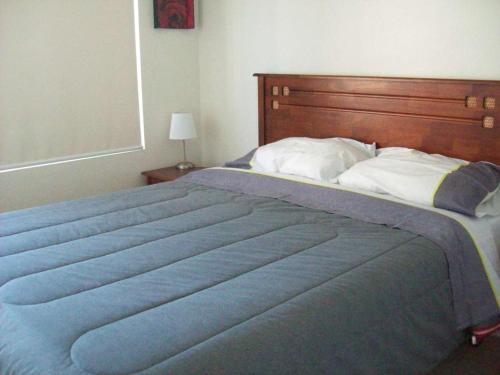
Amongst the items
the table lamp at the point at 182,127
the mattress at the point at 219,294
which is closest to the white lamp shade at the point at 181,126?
the table lamp at the point at 182,127

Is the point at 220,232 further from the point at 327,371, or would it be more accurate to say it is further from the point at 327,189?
the point at 327,371

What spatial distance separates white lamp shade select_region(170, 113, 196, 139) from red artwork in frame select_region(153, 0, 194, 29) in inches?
24.0

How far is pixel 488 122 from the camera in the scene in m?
2.62

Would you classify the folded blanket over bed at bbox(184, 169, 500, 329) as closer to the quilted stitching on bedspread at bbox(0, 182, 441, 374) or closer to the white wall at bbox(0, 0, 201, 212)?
the quilted stitching on bedspread at bbox(0, 182, 441, 374)

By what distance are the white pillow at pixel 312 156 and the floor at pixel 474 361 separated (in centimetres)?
100

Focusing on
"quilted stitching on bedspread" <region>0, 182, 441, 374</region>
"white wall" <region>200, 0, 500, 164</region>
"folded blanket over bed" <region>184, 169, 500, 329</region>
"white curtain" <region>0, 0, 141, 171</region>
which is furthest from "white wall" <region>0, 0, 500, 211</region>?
"quilted stitching on bedspread" <region>0, 182, 441, 374</region>

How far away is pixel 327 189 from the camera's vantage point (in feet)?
8.68

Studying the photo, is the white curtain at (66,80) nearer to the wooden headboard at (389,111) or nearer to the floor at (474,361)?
the wooden headboard at (389,111)

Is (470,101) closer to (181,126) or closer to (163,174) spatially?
(181,126)

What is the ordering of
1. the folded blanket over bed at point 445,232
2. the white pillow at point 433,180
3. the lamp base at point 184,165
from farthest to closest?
the lamp base at point 184,165
the white pillow at point 433,180
the folded blanket over bed at point 445,232

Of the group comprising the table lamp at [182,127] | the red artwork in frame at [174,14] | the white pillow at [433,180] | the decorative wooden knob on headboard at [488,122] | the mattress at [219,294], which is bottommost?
the mattress at [219,294]

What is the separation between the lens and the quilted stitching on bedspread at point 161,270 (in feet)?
4.84

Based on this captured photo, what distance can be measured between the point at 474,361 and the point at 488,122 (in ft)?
3.57

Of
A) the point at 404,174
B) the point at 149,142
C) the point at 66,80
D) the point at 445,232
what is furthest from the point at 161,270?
the point at 149,142
